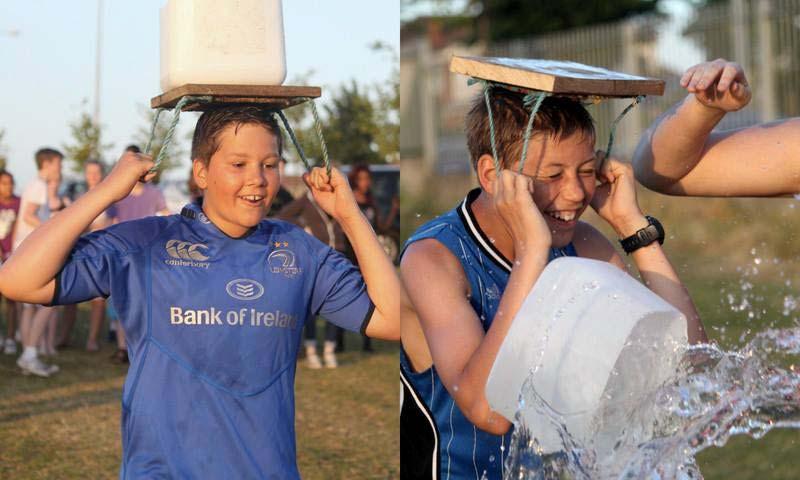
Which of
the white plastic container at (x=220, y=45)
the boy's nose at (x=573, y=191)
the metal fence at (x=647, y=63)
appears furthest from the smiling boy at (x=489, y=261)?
the metal fence at (x=647, y=63)

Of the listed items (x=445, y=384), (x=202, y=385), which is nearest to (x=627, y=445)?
(x=445, y=384)

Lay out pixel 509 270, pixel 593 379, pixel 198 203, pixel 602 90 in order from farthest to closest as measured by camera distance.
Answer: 1. pixel 198 203
2. pixel 509 270
3. pixel 602 90
4. pixel 593 379

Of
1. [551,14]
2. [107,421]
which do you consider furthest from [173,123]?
[551,14]

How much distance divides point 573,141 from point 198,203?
0.85 meters

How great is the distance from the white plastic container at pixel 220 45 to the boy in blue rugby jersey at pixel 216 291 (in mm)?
→ 143

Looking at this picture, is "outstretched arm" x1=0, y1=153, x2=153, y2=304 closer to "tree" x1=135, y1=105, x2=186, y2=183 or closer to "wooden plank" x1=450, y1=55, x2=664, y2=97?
"tree" x1=135, y1=105, x2=186, y2=183

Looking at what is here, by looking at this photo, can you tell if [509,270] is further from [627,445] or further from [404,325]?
[627,445]

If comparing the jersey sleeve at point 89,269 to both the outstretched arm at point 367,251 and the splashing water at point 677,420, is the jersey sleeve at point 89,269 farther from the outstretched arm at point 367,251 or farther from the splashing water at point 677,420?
the splashing water at point 677,420

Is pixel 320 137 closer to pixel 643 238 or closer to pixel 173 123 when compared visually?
pixel 173 123

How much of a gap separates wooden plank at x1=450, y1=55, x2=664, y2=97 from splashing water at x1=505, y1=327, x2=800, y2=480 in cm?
53

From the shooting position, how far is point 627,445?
7.06 feet

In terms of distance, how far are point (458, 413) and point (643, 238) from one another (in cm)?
55

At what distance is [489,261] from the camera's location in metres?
2.34

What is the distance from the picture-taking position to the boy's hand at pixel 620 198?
242 cm
